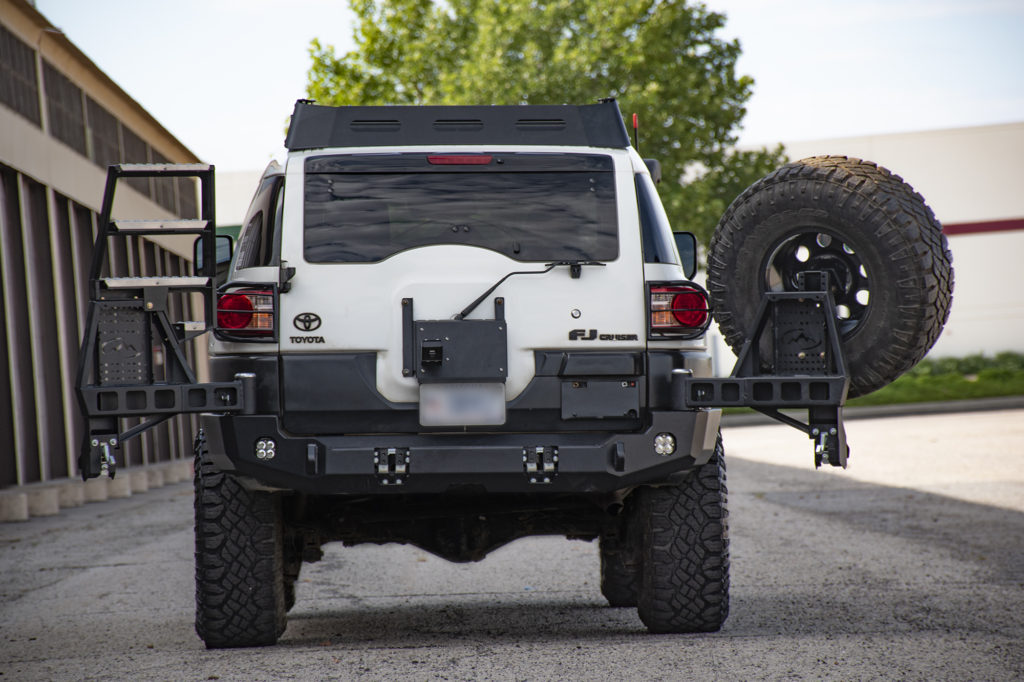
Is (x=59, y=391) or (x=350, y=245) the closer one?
(x=350, y=245)

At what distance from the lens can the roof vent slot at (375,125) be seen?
5445 millimetres

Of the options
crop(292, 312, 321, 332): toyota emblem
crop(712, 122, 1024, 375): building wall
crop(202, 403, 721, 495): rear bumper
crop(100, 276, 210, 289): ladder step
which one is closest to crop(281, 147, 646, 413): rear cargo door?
crop(292, 312, 321, 332): toyota emblem

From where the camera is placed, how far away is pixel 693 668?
4516 millimetres

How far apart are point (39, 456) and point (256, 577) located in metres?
12.2

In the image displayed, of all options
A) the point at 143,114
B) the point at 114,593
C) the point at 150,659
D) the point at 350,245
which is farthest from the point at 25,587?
the point at 143,114

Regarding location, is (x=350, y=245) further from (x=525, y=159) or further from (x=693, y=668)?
(x=693, y=668)

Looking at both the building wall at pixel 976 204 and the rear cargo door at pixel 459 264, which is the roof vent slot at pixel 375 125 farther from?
the building wall at pixel 976 204

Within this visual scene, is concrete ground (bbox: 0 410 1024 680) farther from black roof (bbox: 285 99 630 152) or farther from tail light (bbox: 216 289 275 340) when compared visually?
black roof (bbox: 285 99 630 152)

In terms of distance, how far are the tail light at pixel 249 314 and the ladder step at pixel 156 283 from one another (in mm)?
185

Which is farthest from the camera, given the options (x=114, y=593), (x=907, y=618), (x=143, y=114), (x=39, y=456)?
(x=143, y=114)

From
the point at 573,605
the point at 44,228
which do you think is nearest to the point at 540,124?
the point at 573,605

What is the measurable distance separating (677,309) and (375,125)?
5.21 feet

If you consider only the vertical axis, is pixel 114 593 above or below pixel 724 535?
below

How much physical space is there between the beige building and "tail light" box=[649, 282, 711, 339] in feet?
A: 39.2
